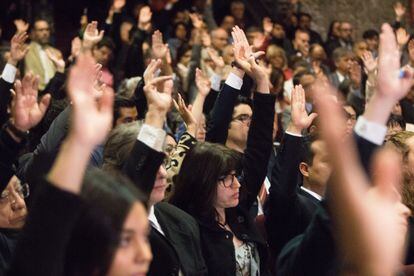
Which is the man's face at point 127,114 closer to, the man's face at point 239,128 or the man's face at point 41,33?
the man's face at point 239,128

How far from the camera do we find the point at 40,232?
158 cm

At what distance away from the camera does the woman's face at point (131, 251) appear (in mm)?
1603

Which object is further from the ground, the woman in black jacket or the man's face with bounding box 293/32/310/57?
the man's face with bounding box 293/32/310/57

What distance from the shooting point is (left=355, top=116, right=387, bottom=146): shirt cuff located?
1755mm

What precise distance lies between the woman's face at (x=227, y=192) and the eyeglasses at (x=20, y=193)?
25.6 inches

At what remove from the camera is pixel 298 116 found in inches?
113

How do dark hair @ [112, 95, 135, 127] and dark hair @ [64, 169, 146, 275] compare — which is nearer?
dark hair @ [64, 169, 146, 275]

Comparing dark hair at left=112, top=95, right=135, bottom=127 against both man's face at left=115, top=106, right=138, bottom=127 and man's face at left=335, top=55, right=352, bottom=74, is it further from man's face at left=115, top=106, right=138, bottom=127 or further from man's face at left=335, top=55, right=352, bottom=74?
man's face at left=335, top=55, right=352, bottom=74

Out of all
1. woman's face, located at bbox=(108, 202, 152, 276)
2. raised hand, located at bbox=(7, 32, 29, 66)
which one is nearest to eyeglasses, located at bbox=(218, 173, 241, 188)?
woman's face, located at bbox=(108, 202, 152, 276)

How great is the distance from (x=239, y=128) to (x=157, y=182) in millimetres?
1626

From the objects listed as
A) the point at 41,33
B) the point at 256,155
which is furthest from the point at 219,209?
the point at 41,33

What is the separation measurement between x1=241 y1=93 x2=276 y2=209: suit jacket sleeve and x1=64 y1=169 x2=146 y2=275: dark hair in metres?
1.40

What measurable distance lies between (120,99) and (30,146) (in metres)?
0.71

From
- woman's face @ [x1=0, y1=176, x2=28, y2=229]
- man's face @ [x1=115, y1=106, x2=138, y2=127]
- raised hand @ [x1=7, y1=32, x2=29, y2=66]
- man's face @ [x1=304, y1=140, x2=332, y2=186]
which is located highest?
raised hand @ [x1=7, y1=32, x2=29, y2=66]
